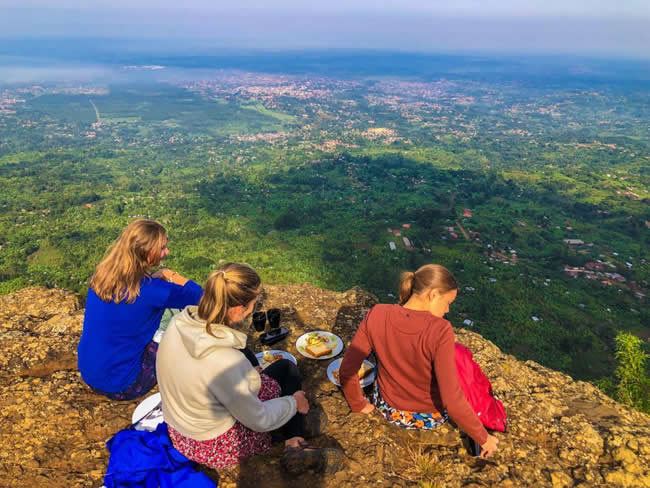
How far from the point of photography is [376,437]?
124 inches

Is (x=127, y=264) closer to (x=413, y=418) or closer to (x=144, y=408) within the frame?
(x=144, y=408)

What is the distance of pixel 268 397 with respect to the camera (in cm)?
282

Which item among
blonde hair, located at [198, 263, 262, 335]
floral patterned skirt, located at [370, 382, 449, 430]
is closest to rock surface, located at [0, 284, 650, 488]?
floral patterned skirt, located at [370, 382, 449, 430]

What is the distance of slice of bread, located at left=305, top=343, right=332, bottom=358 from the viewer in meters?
4.14

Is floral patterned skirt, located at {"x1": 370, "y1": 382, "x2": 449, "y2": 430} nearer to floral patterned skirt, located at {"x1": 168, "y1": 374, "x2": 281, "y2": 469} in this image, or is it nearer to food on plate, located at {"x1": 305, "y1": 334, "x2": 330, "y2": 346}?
floral patterned skirt, located at {"x1": 168, "y1": 374, "x2": 281, "y2": 469}

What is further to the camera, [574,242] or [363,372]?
[574,242]

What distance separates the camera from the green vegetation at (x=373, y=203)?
1125 inches

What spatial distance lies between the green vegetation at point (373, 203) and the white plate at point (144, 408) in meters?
9.29

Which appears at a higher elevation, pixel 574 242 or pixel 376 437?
pixel 376 437

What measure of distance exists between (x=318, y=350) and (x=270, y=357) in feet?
1.86

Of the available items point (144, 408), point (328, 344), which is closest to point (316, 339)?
point (328, 344)

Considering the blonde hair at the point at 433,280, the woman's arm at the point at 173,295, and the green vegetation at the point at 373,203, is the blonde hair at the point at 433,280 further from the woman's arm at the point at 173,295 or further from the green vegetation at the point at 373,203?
the green vegetation at the point at 373,203

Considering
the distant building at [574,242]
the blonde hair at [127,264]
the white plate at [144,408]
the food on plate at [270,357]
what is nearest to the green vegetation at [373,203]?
the distant building at [574,242]

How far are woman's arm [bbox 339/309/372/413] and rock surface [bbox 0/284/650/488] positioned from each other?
0.75 ft
